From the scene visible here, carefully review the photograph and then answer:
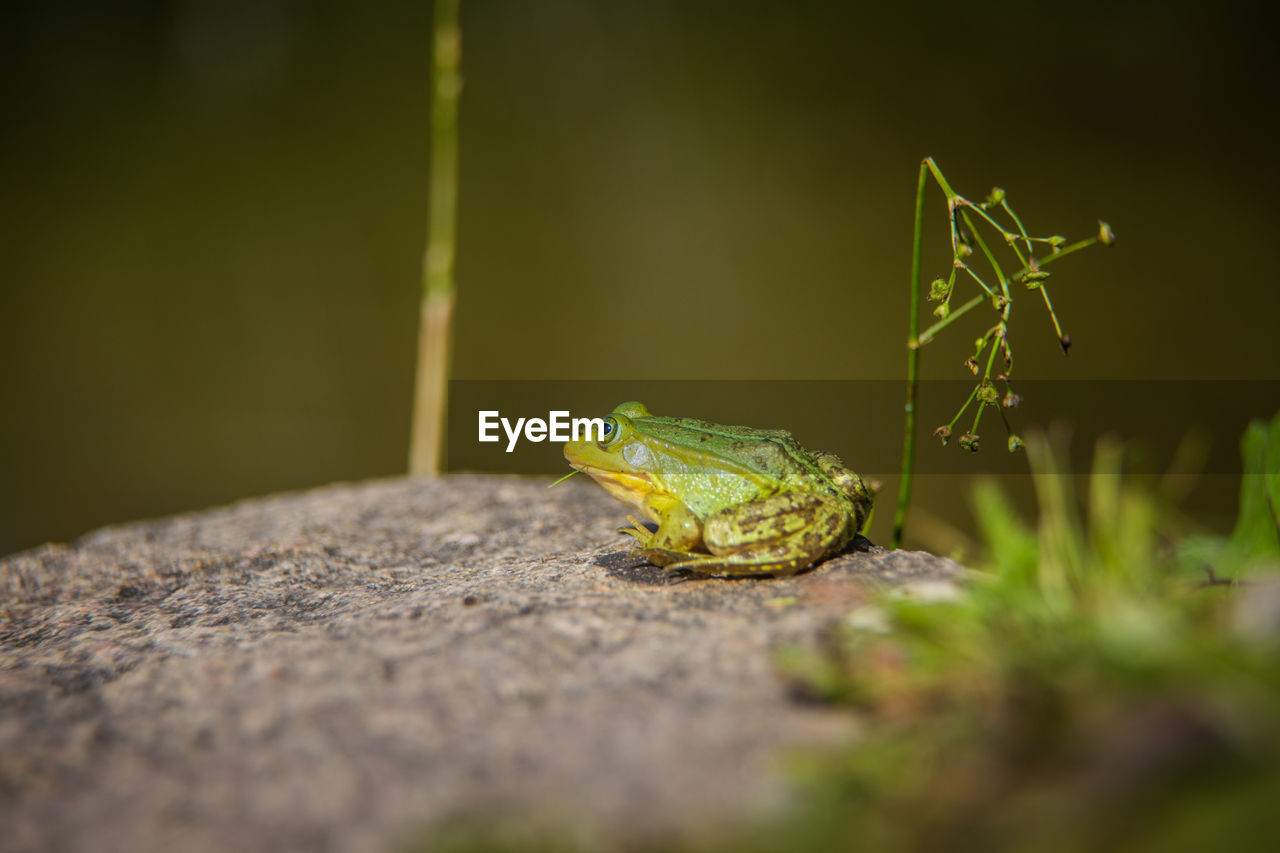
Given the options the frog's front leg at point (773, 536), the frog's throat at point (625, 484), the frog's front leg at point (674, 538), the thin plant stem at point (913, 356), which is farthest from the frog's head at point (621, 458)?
the thin plant stem at point (913, 356)

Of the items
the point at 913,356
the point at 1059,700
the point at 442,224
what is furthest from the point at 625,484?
the point at 1059,700

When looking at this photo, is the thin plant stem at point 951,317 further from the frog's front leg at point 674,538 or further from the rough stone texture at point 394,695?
the frog's front leg at point 674,538

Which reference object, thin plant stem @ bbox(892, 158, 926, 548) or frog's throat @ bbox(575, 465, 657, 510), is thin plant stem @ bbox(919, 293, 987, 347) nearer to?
thin plant stem @ bbox(892, 158, 926, 548)

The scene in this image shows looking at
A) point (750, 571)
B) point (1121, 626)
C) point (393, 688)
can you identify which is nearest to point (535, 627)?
point (393, 688)

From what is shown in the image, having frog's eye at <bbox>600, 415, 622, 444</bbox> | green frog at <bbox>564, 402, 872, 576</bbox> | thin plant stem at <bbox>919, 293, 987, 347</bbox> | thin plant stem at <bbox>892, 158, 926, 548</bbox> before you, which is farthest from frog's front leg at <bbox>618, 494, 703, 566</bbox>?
thin plant stem at <bbox>919, 293, 987, 347</bbox>

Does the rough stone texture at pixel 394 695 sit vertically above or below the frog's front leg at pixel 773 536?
below

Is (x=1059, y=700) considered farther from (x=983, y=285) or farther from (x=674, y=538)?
(x=674, y=538)
